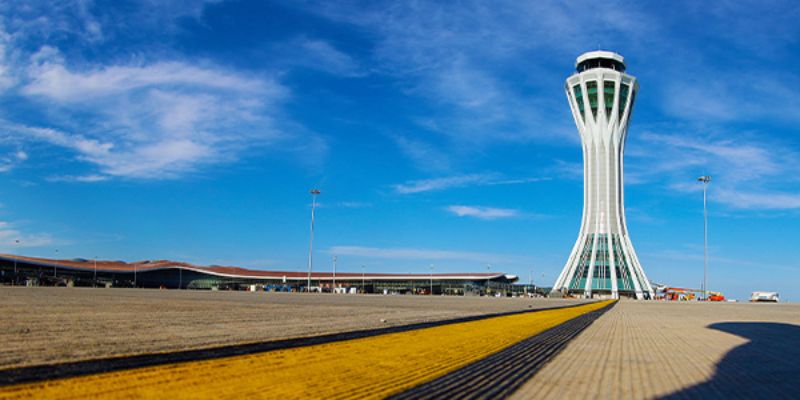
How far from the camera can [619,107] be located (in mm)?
106438

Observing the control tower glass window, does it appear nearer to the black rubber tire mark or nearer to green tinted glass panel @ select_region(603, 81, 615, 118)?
green tinted glass panel @ select_region(603, 81, 615, 118)

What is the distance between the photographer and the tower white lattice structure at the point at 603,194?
344 ft

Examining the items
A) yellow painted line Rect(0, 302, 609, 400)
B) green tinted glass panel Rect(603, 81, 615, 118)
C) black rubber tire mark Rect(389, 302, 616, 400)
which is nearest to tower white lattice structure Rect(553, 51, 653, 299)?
green tinted glass panel Rect(603, 81, 615, 118)

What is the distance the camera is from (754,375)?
974 cm

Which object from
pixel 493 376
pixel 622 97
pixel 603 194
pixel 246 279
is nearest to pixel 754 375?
pixel 493 376

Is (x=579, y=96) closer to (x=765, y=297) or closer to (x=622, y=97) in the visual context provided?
(x=622, y=97)

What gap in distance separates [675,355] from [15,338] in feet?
45.6

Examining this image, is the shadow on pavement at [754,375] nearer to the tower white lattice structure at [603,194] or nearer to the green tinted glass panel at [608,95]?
the tower white lattice structure at [603,194]

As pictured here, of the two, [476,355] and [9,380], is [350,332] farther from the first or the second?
[9,380]

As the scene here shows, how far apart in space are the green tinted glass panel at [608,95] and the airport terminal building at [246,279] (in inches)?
2085

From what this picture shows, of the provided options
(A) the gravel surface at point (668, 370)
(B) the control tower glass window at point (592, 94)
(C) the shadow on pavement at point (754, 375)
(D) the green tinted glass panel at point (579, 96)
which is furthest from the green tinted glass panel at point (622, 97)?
(C) the shadow on pavement at point (754, 375)

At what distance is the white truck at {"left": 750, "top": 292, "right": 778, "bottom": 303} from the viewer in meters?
98.2

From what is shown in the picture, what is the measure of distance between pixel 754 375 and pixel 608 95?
342 feet

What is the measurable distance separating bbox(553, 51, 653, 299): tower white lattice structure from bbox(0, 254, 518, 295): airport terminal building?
3569 centimetres
